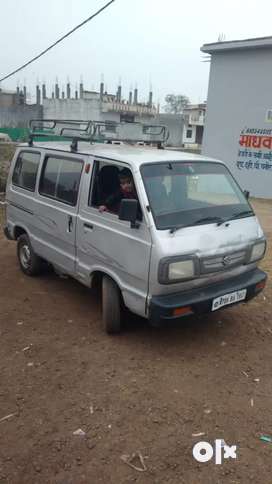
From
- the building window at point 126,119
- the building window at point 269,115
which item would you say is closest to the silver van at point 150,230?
the building window at point 126,119

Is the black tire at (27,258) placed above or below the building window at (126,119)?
below

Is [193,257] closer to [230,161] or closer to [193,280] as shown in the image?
[193,280]

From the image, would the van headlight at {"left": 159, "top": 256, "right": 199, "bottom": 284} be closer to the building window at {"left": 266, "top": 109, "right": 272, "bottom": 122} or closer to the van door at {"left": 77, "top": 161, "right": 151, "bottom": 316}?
the van door at {"left": 77, "top": 161, "right": 151, "bottom": 316}

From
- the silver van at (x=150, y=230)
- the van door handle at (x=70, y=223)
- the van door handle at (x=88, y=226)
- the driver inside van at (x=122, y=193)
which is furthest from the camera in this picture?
the van door handle at (x=70, y=223)

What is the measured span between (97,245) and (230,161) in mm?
11953

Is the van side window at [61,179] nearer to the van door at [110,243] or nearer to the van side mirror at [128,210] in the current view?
the van door at [110,243]

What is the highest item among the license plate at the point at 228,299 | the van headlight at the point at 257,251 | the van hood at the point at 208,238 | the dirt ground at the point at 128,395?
the van hood at the point at 208,238

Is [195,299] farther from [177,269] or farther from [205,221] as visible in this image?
[205,221]

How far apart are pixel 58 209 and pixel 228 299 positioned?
2158 mm

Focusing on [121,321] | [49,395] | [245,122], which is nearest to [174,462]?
[49,395]

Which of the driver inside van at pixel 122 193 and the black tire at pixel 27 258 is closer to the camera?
the driver inside van at pixel 122 193

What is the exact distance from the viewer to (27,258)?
5.59 metres

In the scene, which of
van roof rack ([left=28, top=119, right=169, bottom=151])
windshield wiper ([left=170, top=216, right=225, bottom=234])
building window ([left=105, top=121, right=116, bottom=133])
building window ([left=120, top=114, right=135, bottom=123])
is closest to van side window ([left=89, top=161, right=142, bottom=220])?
windshield wiper ([left=170, top=216, right=225, bottom=234])

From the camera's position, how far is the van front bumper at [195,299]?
3.32m
